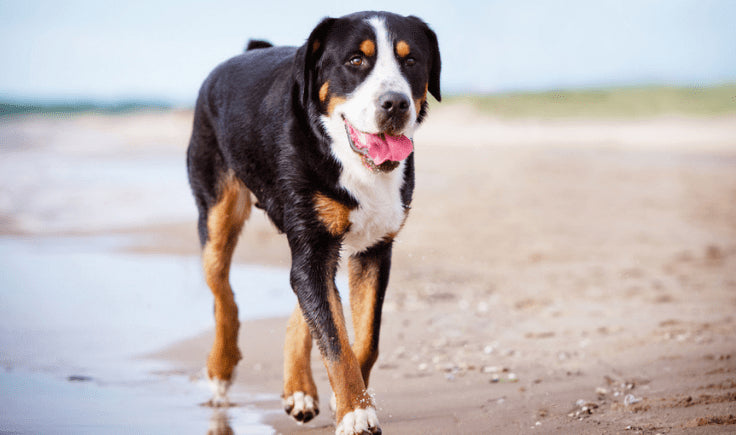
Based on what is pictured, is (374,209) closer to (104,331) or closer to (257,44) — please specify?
(257,44)

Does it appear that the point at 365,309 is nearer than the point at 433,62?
Yes

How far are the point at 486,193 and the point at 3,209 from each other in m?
7.84

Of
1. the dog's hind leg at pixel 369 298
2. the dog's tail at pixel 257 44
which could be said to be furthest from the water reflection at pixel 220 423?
the dog's tail at pixel 257 44

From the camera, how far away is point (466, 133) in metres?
35.5

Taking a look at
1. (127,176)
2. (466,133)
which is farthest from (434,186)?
(466,133)

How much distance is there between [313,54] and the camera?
12.1ft

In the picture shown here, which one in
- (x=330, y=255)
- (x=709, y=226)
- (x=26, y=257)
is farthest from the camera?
(x=709, y=226)

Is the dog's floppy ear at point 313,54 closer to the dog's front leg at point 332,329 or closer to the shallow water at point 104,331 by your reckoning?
the dog's front leg at point 332,329

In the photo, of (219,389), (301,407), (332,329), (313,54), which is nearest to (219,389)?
(219,389)

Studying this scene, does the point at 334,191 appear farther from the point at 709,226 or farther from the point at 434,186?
the point at 434,186

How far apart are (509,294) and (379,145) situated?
3.88 metres

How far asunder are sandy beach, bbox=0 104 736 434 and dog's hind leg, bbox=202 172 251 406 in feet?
0.69

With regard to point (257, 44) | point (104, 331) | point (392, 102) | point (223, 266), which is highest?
point (392, 102)

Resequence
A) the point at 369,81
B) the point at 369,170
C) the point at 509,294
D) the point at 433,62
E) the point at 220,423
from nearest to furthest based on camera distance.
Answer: the point at 369,81
the point at 369,170
the point at 433,62
the point at 220,423
the point at 509,294
